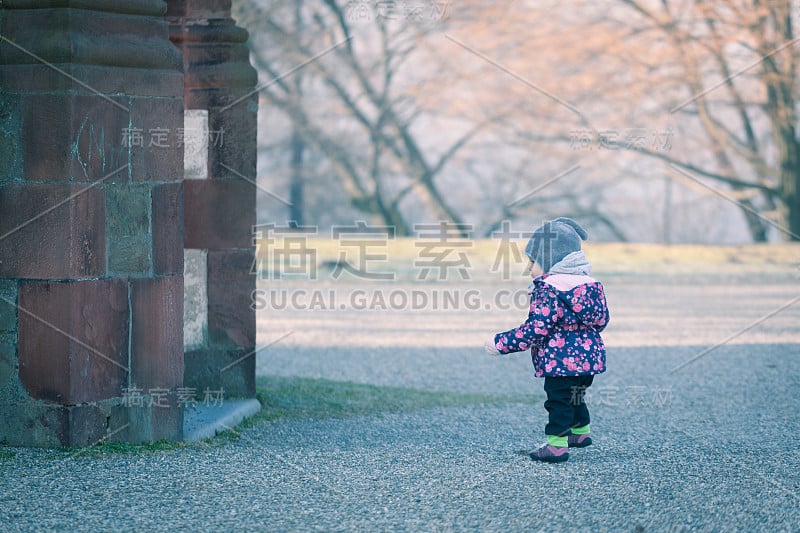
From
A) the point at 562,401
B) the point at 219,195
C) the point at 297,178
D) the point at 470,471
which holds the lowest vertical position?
the point at 470,471

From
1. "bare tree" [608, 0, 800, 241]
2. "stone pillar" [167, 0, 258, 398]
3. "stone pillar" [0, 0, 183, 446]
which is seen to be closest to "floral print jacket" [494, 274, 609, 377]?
"stone pillar" [0, 0, 183, 446]

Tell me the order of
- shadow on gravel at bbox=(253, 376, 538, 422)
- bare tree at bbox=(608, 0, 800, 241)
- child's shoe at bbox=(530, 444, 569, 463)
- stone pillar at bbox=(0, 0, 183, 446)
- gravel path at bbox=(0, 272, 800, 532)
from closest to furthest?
gravel path at bbox=(0, 272, 800, 532), stone pillar at bbox=(0, 0, 183, 446), child's shoe at bbox=(530, 444, 569, 463), shadow on gravel at bbox=(253, 376, 538, 422), bare tree at bbox=(608, 0, 800, 241)

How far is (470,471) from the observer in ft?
14.0

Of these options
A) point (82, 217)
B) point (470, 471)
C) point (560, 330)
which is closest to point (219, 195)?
point (82, 217)

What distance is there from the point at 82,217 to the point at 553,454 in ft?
7.32

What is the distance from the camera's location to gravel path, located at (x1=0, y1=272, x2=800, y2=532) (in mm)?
3588

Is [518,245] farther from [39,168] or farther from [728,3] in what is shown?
[39,168]

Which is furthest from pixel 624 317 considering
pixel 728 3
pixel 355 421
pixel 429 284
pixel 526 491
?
pixel 728 3

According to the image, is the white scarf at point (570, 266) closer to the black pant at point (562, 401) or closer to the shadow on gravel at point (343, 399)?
the black pant at point (562, 401)

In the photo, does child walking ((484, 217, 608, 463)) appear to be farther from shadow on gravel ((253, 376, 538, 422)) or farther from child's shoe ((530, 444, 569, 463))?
shadow on gravel ((253, 376, 538, 422))

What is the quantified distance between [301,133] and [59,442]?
1484 cm

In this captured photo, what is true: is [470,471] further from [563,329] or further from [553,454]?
[563,329]

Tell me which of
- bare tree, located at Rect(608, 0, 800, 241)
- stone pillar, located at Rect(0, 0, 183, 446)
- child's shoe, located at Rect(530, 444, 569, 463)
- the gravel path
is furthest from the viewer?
bare tree, located at Rect(608, 0, 800, 241)

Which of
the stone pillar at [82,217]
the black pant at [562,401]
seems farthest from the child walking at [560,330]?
the stone pillar at [82,217]
